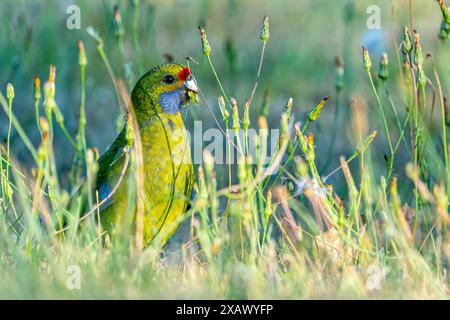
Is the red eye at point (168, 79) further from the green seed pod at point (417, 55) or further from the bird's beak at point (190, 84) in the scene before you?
the green seed pod at point (417, 55)

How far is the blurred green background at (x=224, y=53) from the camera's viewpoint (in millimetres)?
4703

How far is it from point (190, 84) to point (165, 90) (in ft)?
0.35

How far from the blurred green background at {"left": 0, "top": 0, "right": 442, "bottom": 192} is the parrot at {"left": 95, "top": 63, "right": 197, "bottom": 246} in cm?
96

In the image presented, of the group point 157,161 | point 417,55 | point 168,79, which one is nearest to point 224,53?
point 168,79

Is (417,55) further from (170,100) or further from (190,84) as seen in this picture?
(170,100)

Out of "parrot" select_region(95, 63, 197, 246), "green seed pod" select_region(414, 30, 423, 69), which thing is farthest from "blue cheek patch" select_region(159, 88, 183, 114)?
"green seed pod" select_region(414, 30, 423, 69)

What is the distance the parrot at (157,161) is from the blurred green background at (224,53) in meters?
0.96

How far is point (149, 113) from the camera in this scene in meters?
3.27

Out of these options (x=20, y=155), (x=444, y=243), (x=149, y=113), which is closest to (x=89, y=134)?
(x=20, y=155)

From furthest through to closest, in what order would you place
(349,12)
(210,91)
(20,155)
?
(210,91)
(20,155)
(349,12)

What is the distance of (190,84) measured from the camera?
3.22 m

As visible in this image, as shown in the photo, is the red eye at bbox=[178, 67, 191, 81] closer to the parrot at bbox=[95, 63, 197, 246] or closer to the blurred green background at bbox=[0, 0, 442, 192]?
the parrot at bbox=[95, 63, 197, 246]
